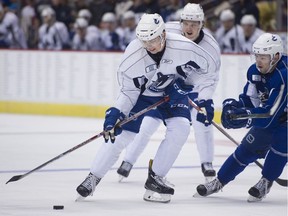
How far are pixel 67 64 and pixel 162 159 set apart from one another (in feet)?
25.3

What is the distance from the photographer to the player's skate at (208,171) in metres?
7.87

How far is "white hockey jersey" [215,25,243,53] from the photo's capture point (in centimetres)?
1377

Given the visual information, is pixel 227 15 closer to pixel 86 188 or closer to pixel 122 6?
pixel 122 6

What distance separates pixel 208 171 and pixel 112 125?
1.44 metres

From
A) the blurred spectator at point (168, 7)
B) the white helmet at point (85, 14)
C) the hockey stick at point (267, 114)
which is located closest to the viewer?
the hockey stick at point (267, 114)

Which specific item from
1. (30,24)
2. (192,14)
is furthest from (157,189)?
(30,24)

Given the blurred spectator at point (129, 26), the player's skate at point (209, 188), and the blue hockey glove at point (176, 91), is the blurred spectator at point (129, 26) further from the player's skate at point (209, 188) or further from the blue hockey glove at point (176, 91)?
the player's skate at point (209, 188)

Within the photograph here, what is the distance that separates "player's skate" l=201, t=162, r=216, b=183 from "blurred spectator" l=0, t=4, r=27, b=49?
27.3 ft

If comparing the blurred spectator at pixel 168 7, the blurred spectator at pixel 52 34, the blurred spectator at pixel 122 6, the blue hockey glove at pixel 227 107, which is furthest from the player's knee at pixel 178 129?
the blurred spectator at pixel 122 6

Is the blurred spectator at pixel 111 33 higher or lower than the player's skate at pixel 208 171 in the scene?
higher

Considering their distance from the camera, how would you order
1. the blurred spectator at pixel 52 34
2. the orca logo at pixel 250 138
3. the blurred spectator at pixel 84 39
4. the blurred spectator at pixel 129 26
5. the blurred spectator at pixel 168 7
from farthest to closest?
the blurred spectator at pixel 52 34 < the blurred spectator at pixel 84 39 < the blurred spectator at pixel 129 26 < the blurred spectator at pixel 168 7 < the orca logo at pixel 250 138

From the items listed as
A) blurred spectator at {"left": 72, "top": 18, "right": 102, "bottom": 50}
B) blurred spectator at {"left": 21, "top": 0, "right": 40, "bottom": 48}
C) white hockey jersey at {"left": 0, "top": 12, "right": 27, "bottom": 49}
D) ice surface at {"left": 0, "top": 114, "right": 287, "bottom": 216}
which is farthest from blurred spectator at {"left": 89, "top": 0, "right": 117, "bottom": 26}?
ice surface at {"left": 0, "top": 114, "right": 287, "bottom": 216}

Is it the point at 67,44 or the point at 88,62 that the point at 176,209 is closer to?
the point at 88,62

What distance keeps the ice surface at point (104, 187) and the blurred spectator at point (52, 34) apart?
14.1ft
